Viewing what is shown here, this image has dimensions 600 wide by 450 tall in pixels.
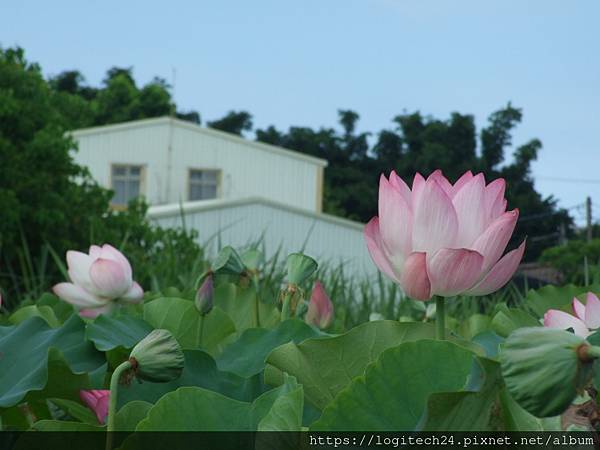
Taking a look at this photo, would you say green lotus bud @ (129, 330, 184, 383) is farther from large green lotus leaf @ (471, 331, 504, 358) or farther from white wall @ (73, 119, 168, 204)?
white wall @ (73, 119, 168, 204)

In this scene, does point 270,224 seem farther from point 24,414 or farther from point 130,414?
point 130,414

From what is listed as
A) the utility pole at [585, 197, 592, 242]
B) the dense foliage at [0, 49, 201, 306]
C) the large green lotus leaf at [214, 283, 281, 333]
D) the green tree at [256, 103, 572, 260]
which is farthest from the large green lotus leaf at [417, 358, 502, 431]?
the green tree at [256, 103, 572, 260]

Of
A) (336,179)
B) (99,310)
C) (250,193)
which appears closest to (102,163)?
(250,193)

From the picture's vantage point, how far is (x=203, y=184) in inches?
861

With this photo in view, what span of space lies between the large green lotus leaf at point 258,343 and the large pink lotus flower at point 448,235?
6.5 inches

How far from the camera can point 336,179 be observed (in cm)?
3119

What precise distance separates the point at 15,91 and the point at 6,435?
6.50 m

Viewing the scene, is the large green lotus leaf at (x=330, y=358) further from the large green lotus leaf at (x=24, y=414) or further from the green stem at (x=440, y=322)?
the large green lotus leaf at (x=24, y=414)

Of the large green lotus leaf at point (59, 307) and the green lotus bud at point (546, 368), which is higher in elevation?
the green lotus bud at point (546, 368)

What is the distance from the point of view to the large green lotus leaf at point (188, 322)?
38.2 inches

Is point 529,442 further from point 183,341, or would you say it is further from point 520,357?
point 183,341

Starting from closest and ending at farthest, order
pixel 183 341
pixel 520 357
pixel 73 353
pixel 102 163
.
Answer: pixel 520 357 → pixel 73 353 → pixel 183 341 → pixel 102 163

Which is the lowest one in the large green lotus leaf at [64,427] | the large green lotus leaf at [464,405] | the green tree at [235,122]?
the large green lotus leaf at [64,427]

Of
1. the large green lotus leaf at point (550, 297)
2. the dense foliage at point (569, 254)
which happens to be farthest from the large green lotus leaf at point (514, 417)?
the dense foliage at point (569, 254)
